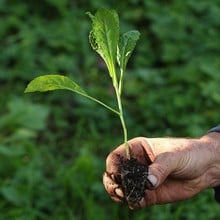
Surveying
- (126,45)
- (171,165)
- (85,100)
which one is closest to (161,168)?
(171,165)

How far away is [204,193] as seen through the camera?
318 cm

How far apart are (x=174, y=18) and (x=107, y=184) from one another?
2.46m

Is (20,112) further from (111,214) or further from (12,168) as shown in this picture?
(111,214)

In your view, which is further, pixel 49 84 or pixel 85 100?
pixel 85 100

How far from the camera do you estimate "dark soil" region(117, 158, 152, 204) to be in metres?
1.79

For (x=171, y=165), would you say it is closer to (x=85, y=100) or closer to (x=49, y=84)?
(x=49, y=84)

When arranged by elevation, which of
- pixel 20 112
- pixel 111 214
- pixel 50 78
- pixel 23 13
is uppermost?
pixel 50 78

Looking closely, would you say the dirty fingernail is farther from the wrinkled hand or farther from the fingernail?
the fingernail

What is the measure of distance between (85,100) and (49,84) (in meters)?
1.98

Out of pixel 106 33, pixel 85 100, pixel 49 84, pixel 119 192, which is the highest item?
pixel 106 33

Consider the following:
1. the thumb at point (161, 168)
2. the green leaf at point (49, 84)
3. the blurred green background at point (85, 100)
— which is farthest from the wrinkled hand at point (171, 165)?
the blurred green background at point (85, 100)

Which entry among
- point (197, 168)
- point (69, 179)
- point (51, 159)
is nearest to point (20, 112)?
point (51, 159)

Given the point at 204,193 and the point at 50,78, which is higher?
the point at 50,78

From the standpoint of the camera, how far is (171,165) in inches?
75.8
